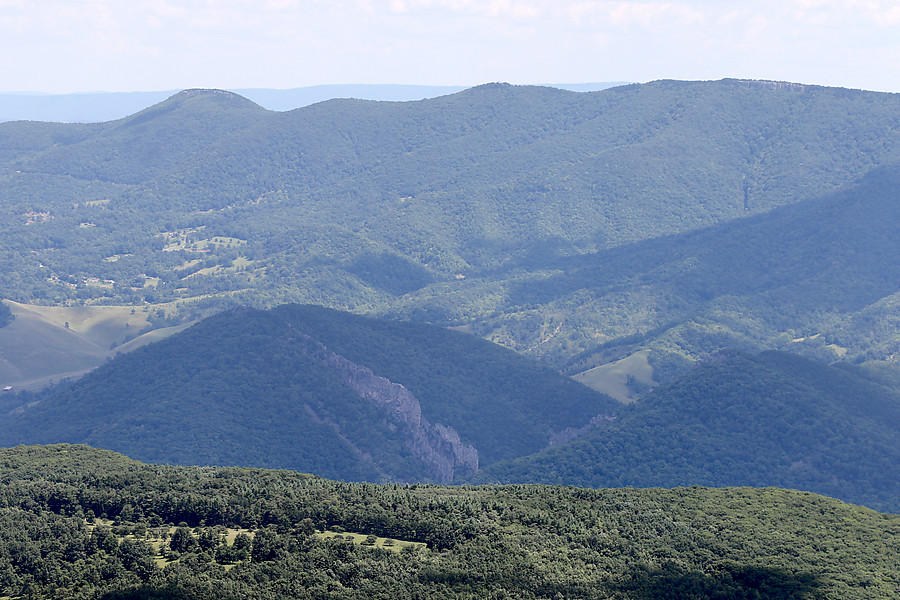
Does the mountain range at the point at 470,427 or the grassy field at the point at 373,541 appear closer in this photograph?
the grassy field at the point at 373,541

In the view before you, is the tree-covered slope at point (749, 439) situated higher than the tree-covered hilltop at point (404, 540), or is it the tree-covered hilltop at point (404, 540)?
the tree-covered hilltop at point (404, 540)

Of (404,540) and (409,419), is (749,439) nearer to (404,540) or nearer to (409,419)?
(409,419)

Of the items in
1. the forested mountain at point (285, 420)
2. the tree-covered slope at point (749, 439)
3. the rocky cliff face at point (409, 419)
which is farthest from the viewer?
the rocky cliff face at point (409, 419)

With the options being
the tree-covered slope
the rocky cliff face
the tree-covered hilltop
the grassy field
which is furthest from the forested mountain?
the grassy field

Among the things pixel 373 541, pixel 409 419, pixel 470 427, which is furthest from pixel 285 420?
pixel 373 541

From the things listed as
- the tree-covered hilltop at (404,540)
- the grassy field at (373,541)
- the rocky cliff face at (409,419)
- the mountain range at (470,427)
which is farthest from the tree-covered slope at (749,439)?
the grassy field at (373,541)

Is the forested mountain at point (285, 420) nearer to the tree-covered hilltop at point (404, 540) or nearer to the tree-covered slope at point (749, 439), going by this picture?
the tree-covered slope at point (749, 439)

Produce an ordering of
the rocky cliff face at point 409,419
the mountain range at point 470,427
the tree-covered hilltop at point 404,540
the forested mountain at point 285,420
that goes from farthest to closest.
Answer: the rocky cliff face at point 409,419 → the forested mountain at point 285,420 → the mountain range at point 470,427 → the tree-covered hilltop at point 404,540
